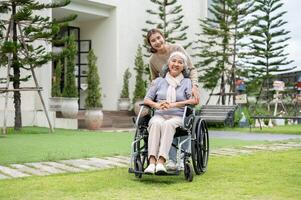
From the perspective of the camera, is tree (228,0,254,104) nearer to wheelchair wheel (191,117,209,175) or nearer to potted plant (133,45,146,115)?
potted plant (133,45,146,115)

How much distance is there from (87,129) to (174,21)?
549cm

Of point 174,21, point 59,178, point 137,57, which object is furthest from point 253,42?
point 59,178

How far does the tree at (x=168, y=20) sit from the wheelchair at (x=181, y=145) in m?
10.3

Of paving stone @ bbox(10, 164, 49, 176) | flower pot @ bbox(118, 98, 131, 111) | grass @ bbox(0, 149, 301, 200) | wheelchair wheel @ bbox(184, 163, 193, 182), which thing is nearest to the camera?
grass @ bbox(0, 149, 301, 200)

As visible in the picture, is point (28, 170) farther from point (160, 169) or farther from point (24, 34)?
point (24, 34)

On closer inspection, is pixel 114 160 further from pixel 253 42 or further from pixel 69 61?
pixel 253 42

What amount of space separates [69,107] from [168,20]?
578 cm

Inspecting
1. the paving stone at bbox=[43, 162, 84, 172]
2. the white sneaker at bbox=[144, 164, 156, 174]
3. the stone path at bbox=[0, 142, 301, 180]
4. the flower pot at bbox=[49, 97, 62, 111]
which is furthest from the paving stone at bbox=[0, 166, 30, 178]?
the flower pot at bbox=[49, 97, 62, 111]

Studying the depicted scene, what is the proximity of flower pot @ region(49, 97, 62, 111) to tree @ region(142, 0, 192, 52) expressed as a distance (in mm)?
4261

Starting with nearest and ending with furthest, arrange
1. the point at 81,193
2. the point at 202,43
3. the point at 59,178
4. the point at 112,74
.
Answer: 1. the point at 81,193
2. the point at 59,178
3. the point at 112,74
4. the point at 202,43

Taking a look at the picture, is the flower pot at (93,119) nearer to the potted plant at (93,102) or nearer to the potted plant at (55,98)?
the potted plant at (93,102)

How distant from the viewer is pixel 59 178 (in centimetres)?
371

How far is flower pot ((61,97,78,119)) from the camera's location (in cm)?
1054

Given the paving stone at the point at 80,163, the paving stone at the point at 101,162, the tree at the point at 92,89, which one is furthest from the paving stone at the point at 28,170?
the tree at the point at 92,89
